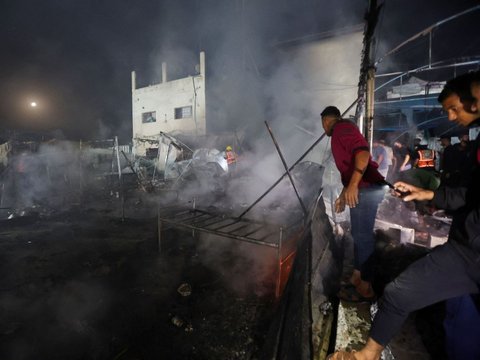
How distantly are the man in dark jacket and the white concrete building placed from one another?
18.8 m

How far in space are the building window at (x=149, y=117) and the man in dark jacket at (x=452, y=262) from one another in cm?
2445

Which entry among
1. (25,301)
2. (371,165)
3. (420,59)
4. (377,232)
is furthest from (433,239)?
(420,59)

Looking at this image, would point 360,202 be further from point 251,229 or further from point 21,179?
point 21,179

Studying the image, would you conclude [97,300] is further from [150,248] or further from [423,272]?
[423,272]

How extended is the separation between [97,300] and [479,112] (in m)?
4.67

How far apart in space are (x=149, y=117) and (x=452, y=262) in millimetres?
25644

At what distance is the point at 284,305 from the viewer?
7.23 ft

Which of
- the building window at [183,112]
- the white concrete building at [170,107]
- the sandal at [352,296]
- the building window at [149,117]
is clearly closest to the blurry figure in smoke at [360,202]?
the sandal at [352,296]

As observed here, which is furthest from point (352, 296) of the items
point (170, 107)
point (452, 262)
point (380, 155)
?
point (170, 107)

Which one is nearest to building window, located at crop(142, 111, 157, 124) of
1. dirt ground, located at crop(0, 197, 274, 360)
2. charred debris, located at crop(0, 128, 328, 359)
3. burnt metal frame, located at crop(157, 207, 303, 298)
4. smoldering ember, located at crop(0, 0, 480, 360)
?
smoldering ember, located at crop(0, 0, 480, 360)

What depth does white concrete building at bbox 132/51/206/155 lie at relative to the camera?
20.1 m

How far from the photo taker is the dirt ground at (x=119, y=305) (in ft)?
8.92

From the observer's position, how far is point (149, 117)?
23969 millimetres

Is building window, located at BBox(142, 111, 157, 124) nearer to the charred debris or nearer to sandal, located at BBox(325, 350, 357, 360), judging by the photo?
the charred debris
